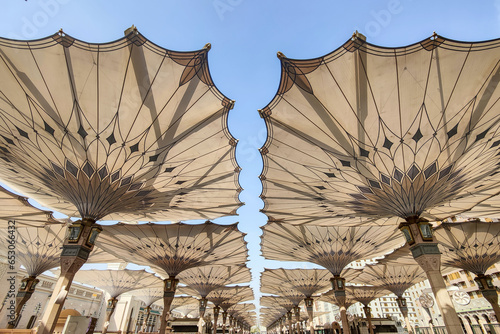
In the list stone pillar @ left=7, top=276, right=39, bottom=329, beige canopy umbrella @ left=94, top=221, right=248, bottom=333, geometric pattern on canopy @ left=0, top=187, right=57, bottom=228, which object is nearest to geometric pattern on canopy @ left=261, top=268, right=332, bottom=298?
beige canopy umbrella @ left=94, top=221, right=248, bottom=333

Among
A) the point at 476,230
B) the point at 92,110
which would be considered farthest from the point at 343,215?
the point at 92,110

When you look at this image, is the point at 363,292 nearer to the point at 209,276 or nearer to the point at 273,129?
the point at 209,276

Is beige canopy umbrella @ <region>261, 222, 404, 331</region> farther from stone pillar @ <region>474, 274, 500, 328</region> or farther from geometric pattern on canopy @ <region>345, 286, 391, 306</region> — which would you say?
geometric pattern on canopy @ <region>345, 286, 391, 306</region>

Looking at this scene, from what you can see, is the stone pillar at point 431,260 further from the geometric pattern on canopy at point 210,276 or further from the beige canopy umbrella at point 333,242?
the geometric pattern on canopy at point 210,276

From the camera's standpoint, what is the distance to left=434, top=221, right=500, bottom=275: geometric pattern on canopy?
16.0 m

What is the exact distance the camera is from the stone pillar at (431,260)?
7.92 metres

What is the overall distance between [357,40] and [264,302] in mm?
46937

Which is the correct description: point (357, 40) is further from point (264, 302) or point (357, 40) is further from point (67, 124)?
point (264, 302)

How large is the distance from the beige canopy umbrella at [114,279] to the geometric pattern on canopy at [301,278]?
13.1m

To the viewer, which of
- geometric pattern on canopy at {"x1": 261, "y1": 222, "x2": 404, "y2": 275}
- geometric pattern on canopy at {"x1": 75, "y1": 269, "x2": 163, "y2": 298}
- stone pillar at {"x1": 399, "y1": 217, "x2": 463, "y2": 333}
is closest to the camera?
stone pillar at {"x1": 399, "y1": 217, "x2": 463, "y2": 333}

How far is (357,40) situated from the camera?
725 cm

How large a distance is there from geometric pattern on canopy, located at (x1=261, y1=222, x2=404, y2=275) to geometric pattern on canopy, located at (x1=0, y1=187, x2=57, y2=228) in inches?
550

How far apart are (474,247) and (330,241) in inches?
378

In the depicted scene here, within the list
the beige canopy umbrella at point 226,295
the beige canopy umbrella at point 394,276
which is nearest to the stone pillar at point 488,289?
the beige canopy umbrella at point 394,276
